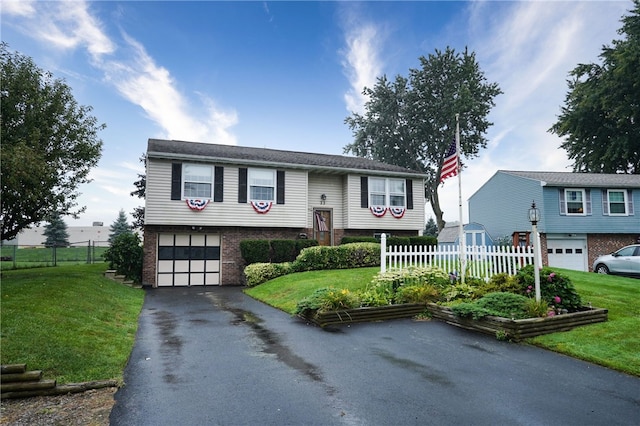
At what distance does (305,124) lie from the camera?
20.3 meters

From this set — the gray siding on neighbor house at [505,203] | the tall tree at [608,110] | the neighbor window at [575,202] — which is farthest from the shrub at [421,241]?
the tall tree at [608,110]

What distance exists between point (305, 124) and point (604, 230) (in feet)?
61.1

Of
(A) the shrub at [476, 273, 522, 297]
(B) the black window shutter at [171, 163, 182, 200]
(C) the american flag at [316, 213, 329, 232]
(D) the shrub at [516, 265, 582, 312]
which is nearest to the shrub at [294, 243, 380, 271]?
(C) the american flag at [316, 213, 329, 232]

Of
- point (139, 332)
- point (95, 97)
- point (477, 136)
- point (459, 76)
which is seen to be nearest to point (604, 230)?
point (477, 136)

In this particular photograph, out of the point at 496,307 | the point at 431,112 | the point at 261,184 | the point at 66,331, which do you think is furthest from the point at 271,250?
the point at 431,112

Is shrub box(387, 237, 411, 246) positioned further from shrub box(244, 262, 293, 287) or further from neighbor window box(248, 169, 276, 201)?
neighbor window box(248, 169, 276, 201)

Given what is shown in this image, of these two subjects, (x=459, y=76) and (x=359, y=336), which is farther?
(x=459, y=76)

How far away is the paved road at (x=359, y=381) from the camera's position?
361cm

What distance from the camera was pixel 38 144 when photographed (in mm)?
11859

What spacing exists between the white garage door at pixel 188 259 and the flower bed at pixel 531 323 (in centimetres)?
1176

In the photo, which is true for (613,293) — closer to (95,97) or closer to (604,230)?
(604,230)

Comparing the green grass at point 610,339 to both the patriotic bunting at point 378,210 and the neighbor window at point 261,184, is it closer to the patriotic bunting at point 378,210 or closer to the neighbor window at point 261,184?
the patriotic bunting at point 378,210

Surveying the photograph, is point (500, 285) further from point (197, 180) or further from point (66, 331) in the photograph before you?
point (197, 180)

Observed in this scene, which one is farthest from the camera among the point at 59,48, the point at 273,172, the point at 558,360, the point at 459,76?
the point at 459,76
